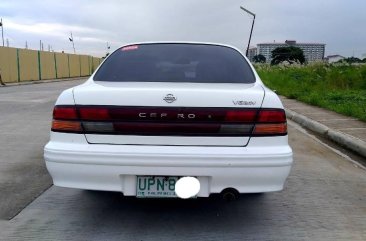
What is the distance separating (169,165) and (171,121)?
0.31m

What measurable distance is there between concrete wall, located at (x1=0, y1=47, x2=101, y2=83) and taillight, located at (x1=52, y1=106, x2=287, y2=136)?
89.5ft

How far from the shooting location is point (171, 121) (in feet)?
10.9

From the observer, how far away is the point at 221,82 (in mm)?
3951

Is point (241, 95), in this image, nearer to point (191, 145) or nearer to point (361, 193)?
point (191, 145)

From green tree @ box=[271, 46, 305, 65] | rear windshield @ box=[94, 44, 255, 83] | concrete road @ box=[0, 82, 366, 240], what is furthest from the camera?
green tree @ box=[271, 46, 305, 65]

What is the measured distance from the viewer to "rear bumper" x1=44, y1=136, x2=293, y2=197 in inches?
129

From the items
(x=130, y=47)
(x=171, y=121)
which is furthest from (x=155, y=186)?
(x=130, y=47)

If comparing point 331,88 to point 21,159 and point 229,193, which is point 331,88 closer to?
point 21,159

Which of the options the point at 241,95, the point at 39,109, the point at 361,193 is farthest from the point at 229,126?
the point at 39,109

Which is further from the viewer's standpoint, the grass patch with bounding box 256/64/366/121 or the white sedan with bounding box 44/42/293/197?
the grass patch with bounding box 256/64/366/121

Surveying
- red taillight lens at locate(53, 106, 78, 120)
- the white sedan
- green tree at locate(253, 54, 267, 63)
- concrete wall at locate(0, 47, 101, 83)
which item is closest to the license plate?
the white sedan

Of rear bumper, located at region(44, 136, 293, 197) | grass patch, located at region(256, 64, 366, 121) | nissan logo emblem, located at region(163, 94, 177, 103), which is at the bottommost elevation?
grass patch, located at region(256, 64, 366, 121)

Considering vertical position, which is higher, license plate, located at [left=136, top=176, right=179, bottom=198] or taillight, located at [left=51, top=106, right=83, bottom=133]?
taillight, located at [left=51, top=106, right=83, bottom=133]

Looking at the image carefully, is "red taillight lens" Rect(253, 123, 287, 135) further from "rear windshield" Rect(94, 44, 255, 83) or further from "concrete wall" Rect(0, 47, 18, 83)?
"concrete wall" Rect(0, 47, 18, 83)
